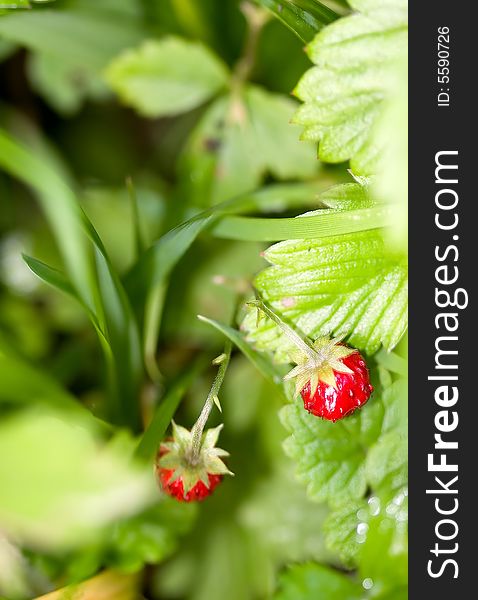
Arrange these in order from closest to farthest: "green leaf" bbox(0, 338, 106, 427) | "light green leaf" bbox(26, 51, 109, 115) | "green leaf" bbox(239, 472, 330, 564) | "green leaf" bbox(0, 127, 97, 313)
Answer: "green leaf" bbox(0, 338, 106, 427) → "green leaf" bbox(0, 127, 97, 313) → "green leaf" bbox(239, 472, 330, 564) → "light green leaf" bbox(26, 51, 109, 115)

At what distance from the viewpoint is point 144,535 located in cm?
92

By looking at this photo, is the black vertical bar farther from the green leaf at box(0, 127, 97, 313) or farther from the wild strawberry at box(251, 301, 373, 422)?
the green leaf at box(0, 127, 97, 313)

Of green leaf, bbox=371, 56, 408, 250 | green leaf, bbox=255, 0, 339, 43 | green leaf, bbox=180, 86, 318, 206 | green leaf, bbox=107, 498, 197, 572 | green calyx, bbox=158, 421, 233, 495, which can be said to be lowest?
green leaf, bbox=107, 498, 197, 572

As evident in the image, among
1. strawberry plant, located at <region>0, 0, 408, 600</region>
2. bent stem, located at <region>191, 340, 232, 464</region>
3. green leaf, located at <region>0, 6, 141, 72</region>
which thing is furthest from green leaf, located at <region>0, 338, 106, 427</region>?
green leaf, located at <region>0, 6, 141, 72</region>

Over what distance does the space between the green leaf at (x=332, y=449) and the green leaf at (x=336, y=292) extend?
9 centimetres

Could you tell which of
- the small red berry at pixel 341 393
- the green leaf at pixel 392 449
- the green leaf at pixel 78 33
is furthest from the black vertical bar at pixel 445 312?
the green leaf at pixel 78 33

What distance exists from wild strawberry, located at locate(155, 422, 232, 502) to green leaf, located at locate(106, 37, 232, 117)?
59cm

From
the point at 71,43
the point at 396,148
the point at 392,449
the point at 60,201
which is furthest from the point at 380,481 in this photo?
the point at 71,43

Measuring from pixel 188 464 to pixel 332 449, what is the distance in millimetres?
193

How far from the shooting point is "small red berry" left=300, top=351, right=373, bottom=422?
2.53 feet

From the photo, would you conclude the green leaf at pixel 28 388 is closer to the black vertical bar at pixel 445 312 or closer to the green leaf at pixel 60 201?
the green leaf at pixel 60 201

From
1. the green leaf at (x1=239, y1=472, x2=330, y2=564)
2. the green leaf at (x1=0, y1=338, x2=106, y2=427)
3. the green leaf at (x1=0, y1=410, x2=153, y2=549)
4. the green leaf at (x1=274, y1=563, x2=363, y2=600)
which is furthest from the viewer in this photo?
the green leaf at (x1=239, y1=472, x2=330, y2=564)

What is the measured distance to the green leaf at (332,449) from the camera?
881 millimetres

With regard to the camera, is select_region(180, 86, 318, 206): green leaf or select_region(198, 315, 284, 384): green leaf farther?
select_region(180, 86, 318, 206): green leaf
